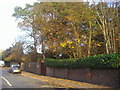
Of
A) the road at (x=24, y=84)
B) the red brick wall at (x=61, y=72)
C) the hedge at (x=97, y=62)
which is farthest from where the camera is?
the red brick wall at (x=61, y=72)

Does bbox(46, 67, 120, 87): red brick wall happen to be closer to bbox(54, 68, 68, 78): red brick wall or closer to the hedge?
bbox(54, 68, 68, 78): red brick wall

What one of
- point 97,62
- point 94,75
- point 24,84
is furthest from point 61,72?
point 97,62

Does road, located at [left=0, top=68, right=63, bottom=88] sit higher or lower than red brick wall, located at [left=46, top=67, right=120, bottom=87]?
lower

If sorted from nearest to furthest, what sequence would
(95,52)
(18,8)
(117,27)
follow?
(117,27) → (95,52) → (18,8)

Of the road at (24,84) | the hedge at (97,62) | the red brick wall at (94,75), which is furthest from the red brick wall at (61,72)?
the road at (24,84)

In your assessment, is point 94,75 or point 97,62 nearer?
point 97,62

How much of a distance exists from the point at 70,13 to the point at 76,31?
2397mm

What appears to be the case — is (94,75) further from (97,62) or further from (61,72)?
(61,72)

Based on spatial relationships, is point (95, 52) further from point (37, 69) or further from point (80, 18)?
point (37, 69)

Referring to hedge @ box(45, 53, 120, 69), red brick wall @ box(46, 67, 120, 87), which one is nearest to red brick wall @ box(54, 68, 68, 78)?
red brick wall @ box(46, 67, 120, 87)

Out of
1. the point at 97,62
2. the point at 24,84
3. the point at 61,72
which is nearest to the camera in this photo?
the point at 97,62

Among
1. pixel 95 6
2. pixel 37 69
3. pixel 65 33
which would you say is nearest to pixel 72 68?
pixel 65 33

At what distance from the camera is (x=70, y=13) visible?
17.9 m

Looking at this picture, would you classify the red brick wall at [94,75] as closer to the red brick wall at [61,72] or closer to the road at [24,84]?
the red brick wall at [61,72]
